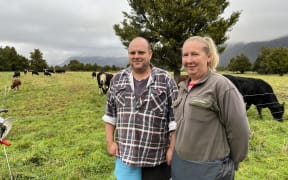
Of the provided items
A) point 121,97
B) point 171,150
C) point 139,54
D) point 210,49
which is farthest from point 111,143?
point 210,49

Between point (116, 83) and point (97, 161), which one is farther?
point (97, 161)

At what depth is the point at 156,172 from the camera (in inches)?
107

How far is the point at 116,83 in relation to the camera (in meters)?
2.78

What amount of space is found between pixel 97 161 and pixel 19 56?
73.6 m

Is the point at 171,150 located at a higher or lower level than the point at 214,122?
lower

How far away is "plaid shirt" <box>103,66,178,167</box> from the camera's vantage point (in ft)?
8.55

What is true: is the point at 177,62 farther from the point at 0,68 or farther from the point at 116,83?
the point at 0,68

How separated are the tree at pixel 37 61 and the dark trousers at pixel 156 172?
7424cm

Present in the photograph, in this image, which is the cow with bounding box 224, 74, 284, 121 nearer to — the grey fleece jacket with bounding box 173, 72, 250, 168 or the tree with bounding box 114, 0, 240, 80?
the tree with bounding box 114, 0, 240, 80

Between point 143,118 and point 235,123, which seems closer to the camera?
point 235,123

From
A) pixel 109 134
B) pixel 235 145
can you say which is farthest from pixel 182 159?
pixel 109 134

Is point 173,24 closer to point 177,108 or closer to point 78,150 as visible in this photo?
point 78,150

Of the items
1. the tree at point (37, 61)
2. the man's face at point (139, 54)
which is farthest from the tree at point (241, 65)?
the man's face at point (139, 54)

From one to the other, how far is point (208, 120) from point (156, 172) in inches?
33.1
